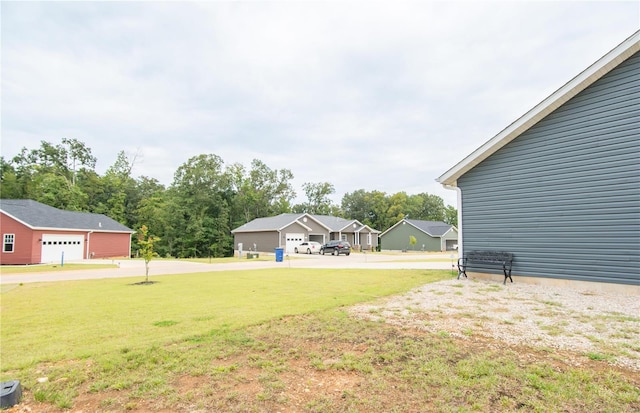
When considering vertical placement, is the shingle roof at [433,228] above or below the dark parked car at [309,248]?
above

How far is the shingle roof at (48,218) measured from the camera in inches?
1007

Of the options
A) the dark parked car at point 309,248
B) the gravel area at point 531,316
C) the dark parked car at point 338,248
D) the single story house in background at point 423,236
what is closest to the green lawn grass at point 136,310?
the gravel area at point 531,316

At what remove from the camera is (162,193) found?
53344 millimetres

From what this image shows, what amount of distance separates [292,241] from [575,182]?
31.2 meters

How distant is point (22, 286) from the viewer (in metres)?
11.7

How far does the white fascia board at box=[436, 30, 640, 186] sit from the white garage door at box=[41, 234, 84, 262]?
3007 centimetres

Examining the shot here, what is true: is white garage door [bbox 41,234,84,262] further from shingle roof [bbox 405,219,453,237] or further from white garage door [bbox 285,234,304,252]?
shingle roof [bbox 405,219,453,237]

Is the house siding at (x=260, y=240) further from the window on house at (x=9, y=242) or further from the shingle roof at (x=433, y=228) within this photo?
the window on house at (x=9, y=242)

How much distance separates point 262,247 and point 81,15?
30618 millimetres

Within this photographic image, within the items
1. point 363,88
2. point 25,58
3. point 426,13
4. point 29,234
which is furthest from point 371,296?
point 29,234

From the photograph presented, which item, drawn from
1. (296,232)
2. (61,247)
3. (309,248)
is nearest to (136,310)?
(61,247)

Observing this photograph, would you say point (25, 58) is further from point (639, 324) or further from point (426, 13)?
point (639, 324)

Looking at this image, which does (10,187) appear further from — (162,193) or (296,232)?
(296,232)

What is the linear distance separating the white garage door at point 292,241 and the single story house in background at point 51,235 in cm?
1704
